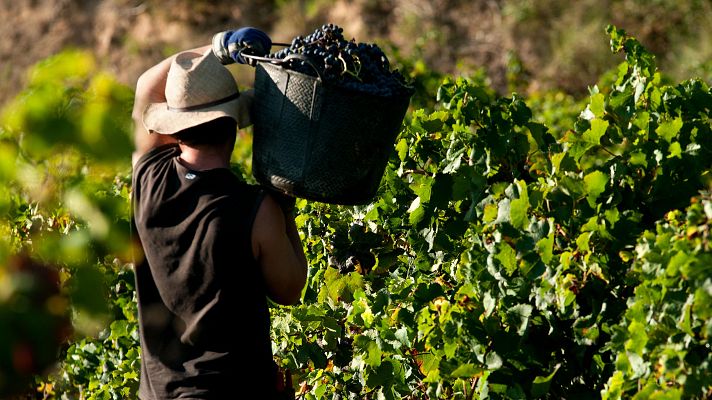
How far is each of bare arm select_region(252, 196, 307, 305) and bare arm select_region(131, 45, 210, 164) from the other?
1.56 feet

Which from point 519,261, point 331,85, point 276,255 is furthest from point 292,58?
point 519,261

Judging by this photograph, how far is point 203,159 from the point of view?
290 centimetres

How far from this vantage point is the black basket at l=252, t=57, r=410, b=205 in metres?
2.71

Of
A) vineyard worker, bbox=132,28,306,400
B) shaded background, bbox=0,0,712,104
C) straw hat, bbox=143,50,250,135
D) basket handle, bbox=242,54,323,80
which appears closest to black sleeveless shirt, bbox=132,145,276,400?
vineyard worker, bbox=132,28,306,400

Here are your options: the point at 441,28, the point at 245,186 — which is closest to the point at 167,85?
the point at 245,186

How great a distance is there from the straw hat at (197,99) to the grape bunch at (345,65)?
0.19 m

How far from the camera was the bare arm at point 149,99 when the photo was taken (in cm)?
311

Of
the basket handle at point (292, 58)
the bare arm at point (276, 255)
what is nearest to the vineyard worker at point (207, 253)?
the bare arm at point (276, 255)

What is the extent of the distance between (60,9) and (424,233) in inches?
552

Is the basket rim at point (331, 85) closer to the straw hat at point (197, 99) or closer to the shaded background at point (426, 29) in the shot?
the straw hat at point (197, 99)

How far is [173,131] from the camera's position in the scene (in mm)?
2859

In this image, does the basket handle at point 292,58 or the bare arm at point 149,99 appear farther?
the bare arm at point 149,99

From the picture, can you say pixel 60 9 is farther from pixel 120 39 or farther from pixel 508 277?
pixel 508 277

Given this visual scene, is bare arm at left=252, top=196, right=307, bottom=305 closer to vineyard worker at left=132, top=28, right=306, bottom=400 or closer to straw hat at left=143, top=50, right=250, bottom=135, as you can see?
vineyard worker at left=132, top=28, right=306, bottom=400
